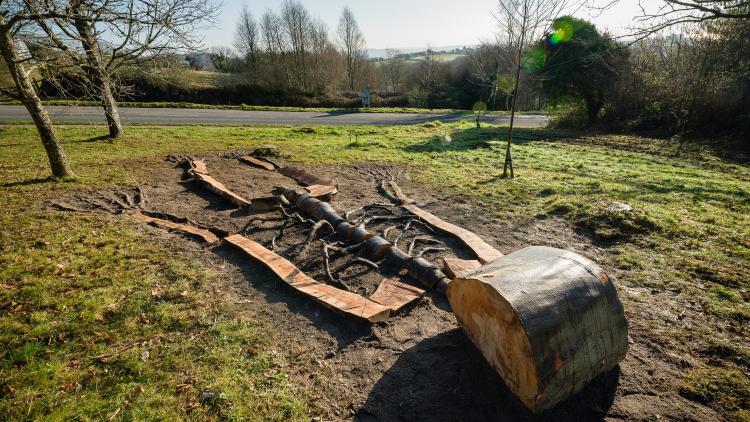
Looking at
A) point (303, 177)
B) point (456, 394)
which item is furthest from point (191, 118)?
point (456, 394)

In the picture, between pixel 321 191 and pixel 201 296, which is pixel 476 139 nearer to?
pixel 321 191

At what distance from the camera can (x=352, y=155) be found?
11.0m

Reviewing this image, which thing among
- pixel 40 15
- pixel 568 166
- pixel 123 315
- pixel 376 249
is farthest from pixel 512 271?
pixel 568 166

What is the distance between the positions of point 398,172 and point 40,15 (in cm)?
737

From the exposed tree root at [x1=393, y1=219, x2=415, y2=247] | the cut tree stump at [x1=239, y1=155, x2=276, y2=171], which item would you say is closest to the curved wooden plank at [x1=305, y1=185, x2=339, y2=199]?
the exposed tree root at [x1=393, y1=219, x2=415, y2=247]

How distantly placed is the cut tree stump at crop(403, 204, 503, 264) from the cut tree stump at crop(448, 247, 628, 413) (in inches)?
66.9

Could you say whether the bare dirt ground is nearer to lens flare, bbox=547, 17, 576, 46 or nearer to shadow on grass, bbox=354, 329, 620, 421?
shadow on grass, bbox=354, 329, 620, 421

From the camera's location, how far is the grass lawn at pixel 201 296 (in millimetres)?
2533

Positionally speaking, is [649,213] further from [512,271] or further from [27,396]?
[27,396]

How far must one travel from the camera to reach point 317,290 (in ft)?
12.2

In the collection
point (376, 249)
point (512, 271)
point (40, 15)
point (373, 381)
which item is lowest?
point (373, 381)

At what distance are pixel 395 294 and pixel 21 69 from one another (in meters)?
8.13

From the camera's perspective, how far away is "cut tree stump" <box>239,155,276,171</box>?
928 centimetres

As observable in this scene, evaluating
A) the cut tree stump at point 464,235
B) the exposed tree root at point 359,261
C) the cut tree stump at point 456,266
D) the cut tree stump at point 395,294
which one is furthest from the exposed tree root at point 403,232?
the cut tree stump at point 395,294
